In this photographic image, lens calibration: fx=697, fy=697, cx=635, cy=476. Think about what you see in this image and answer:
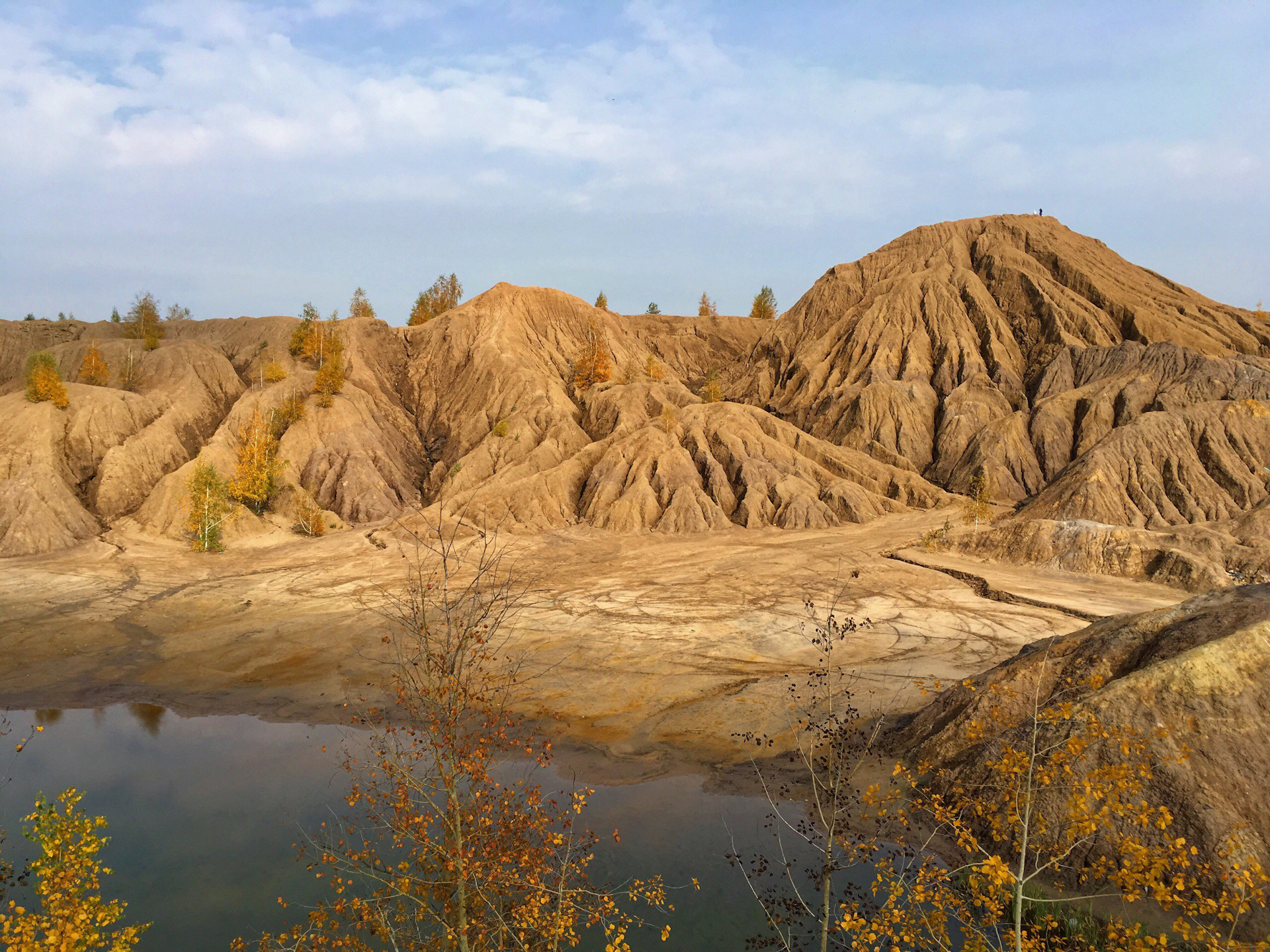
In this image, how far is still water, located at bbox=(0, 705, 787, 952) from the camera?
1370 centimetres

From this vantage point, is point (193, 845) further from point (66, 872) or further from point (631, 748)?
point (631, 748)

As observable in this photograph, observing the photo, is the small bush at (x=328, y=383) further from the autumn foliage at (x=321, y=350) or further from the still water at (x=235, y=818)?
the still water at (x=235, y=818)

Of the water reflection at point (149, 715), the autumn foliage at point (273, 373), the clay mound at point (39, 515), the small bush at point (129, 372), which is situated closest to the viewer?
the water reflection at point (149, 715)

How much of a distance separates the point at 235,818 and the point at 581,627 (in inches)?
666

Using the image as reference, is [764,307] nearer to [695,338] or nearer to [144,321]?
[695,338]

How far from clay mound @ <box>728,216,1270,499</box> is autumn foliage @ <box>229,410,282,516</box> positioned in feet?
175

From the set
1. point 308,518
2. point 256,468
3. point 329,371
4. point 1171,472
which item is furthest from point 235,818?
point 1171,472

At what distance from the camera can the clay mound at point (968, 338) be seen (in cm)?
6888

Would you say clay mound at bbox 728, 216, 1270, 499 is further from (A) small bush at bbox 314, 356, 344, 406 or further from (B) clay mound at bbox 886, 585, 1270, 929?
(B) clay mound at bbox 886, 585, 1270, 929

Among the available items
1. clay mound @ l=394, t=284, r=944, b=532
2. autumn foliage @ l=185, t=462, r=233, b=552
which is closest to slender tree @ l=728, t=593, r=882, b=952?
clay mound @ l=394, t=284, r=944, b=532

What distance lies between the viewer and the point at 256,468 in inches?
2090

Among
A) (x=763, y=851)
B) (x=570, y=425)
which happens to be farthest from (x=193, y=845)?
(x=570, y=425)

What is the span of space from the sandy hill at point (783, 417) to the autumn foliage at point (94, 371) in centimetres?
283

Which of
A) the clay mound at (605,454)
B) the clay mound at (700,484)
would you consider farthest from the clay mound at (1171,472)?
the clay mound at (605,454)
